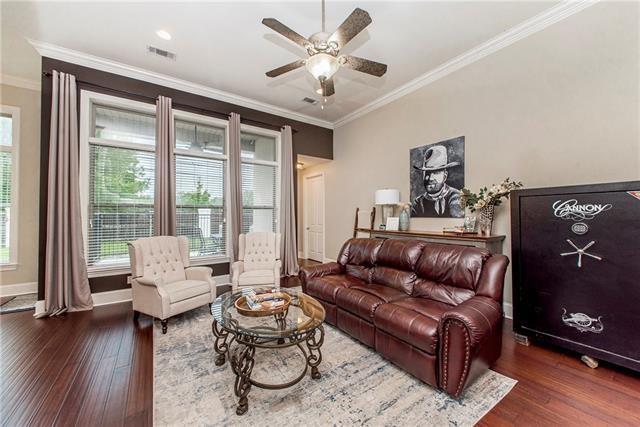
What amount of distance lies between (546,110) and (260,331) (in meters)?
3.76

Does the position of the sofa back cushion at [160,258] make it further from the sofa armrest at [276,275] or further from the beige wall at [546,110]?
the beige wall at [546,110]

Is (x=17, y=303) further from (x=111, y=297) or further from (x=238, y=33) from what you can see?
(x=238, y=33)

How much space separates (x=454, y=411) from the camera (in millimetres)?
1681

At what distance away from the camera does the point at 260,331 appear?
6.04 feet

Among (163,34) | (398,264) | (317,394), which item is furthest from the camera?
(163,34)

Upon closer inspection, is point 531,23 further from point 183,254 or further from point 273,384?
point 183,254

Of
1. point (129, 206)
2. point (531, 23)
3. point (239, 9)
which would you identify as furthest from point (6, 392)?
point (531, 23)

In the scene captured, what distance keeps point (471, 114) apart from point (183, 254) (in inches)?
178

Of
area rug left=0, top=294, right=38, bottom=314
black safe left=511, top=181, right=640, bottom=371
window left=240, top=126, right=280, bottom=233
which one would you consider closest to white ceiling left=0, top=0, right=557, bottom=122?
window left=240, top=126, right=280, bottom=233

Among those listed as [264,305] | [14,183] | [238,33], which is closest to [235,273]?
[264,305]

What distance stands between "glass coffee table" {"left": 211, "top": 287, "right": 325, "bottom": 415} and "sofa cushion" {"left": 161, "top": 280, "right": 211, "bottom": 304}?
2.50ft

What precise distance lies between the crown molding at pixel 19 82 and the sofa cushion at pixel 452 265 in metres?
6.41

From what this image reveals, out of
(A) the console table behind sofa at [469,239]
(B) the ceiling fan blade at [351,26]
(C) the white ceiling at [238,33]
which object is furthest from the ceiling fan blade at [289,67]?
(A) the console table behind sofa at [469,239]

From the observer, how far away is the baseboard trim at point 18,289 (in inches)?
154
